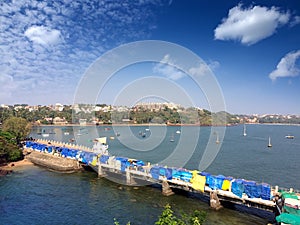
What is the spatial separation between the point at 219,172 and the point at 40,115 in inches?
4388

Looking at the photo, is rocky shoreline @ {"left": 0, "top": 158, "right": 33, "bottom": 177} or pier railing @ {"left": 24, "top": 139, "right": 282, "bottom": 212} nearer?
pier railing @ {"left": 24, "top": 139, "right": 282, "bottom": 212}

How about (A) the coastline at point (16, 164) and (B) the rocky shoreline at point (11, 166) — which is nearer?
(B) the rocky shoreline at point (11, 166)

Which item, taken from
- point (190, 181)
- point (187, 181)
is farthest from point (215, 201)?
point (187, 181)

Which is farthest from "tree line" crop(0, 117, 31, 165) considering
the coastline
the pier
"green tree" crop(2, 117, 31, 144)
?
the pier

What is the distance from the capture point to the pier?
1739cm

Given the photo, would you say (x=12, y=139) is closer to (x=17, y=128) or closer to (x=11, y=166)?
(x=17, y=128)

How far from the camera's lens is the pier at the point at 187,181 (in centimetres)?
1739

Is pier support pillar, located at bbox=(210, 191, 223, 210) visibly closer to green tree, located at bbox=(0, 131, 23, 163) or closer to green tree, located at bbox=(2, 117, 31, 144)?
green tree, located at bbox=(0, 131, 23, 163)

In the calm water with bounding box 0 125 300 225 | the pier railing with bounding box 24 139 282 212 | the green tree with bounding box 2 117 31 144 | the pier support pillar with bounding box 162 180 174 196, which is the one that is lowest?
the calm water with bounding box 0 125 300 225

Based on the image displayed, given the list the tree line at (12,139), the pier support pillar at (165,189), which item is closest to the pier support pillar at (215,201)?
the pier support pillar at (165,189)

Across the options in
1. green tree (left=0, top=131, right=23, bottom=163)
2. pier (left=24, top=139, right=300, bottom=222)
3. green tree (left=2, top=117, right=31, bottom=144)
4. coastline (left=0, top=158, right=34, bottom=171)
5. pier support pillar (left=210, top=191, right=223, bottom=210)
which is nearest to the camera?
pier (left=24, top=139, right=300, bottom=222)

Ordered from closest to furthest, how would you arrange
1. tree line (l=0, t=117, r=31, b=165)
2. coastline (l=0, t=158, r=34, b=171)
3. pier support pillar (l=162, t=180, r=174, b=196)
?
pier support pillar (l=162, t=180, r=174, b=196), coastline (l=0, t=158, r=34, b=171), tree line (l=0, t=117, r=31, b=165)

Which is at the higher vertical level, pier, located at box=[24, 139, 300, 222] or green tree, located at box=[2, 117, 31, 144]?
green tree, located at box=[2, 117, 31, 144]

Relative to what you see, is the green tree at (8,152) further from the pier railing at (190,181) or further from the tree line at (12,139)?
the pier railing at (190,181)
